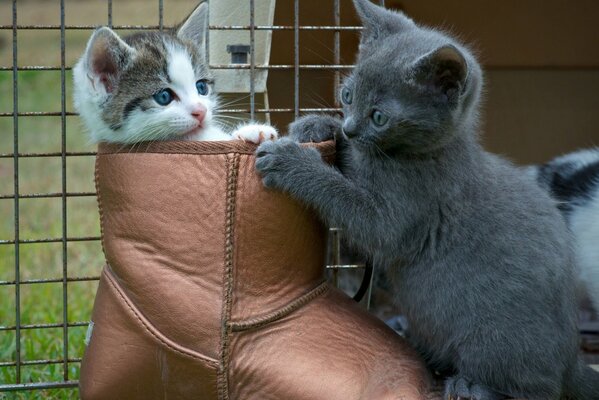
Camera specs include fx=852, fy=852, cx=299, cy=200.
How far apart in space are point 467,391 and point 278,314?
18.7 inches

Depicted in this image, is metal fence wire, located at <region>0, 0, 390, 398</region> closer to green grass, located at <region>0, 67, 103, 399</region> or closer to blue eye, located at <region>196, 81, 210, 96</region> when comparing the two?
green grass, located at <region>0, 67, 103, 399</region>

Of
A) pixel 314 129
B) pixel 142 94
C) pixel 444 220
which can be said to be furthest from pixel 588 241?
pixel 142 94

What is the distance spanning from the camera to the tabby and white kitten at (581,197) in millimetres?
2873

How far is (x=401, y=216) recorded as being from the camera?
76.3 inches

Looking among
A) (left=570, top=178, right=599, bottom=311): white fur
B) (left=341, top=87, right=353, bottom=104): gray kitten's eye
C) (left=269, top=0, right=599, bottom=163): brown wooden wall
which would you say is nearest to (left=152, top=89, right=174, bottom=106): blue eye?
(left=341, top=87, right=353, bottom=104): gray kitten's eye

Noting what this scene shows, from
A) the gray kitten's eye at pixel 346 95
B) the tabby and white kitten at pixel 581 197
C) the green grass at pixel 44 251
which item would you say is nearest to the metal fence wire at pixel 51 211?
the green grass at pixel 44 251

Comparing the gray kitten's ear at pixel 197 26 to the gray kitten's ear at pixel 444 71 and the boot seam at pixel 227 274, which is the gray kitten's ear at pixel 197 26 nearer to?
the boot seam at pixel 227 274

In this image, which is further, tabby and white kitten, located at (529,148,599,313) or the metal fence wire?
tabby and white kitten, located at (529,148,599,313)

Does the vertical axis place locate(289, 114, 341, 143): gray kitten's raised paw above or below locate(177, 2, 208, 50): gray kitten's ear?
below

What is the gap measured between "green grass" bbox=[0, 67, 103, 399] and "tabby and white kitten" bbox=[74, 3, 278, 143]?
0.68 feet

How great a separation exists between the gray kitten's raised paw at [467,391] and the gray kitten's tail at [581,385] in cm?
26

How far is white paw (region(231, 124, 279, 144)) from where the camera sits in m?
1.94

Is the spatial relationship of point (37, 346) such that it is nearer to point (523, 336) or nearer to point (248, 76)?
point (248, 76)

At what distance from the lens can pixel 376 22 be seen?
2072 mm
